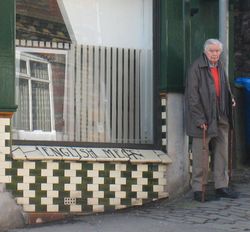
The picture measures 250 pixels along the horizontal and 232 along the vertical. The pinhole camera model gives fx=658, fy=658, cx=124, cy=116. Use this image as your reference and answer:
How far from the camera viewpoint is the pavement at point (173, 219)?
6.42 m

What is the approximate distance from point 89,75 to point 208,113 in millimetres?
1472

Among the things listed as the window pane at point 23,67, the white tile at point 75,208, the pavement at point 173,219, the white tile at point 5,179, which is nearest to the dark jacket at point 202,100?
the pavement at point 173,219

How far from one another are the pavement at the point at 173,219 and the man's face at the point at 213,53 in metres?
1.57

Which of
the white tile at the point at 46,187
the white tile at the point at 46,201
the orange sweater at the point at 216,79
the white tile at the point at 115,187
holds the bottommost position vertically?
the white tile at the point at 46,201

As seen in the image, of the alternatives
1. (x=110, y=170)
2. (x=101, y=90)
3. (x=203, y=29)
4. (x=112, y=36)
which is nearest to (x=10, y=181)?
(x=110, y=170)

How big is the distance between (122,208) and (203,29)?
2.70 metres

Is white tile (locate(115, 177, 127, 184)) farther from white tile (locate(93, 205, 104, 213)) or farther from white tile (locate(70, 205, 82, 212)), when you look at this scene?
white tile (locate(70, 205, 82, 212))

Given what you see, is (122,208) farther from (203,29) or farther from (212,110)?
(203,29)

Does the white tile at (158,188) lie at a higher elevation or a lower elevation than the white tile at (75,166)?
lower

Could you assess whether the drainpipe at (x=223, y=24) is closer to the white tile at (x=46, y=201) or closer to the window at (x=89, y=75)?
the window at (x=89, y=75)

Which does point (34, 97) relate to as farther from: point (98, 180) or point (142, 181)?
point (142, 181)

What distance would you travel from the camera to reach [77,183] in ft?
23.4

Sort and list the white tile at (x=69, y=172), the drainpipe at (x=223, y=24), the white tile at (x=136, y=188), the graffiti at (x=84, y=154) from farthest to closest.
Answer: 1. the drainpipe at (x=223, y=24)
2. the white tile at (x=136, y=188)
3. the white tile at (x=69, y=172)
4. the graffiti at (x=84, y=154)

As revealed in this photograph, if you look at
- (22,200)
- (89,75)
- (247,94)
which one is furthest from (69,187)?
(247,94)
